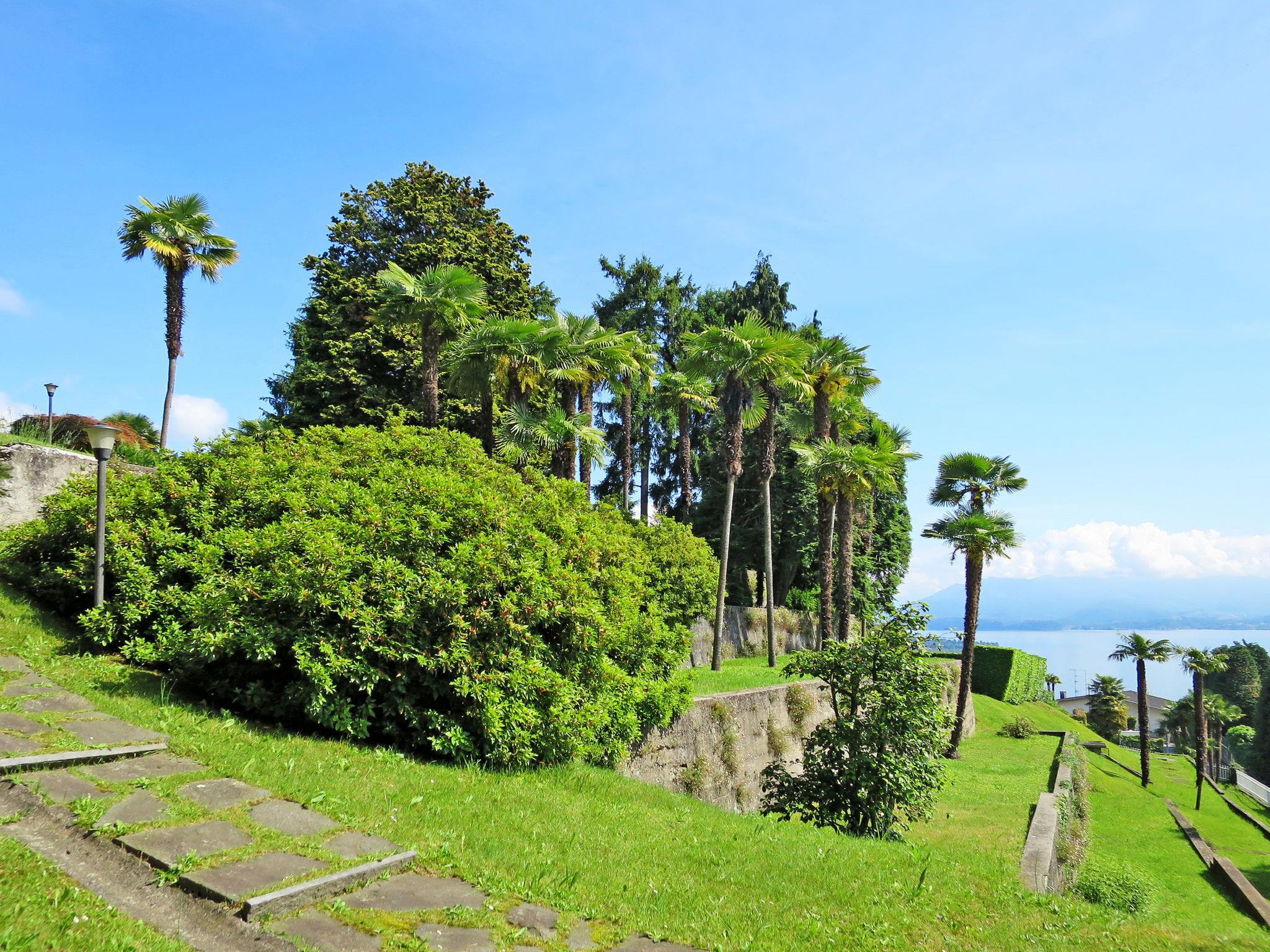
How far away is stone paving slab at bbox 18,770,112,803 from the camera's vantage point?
5.18 metres

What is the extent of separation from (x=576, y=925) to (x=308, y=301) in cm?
2956

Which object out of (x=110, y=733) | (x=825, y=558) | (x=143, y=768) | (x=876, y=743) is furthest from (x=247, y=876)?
(x=825, y=558)

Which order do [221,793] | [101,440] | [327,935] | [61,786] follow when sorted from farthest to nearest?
1. [101,440]
2. [221,793]
3. [61,786]
4. [327,935]

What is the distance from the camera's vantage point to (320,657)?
7.53 metres

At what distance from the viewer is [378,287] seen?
96.7ft

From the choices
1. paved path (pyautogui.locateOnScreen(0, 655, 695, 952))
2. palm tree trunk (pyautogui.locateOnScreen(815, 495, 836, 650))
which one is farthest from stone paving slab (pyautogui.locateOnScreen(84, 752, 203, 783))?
palm tree trunk (pyautogui.locateOnScreen(815, 495, 836, 650))

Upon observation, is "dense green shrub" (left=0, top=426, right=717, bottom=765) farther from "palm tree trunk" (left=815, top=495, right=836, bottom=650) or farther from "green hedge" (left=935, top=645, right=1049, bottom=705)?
"green hedge" (left=935, top=645, right=1049, bottom=705)

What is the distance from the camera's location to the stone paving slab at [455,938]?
14.3 ft

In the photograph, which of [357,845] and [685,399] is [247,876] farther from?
→ [685,399]

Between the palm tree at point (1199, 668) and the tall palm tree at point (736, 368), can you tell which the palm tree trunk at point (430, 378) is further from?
the palm tree at point (1199, 668)

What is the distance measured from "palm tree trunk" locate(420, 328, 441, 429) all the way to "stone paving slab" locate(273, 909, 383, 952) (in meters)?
15.6

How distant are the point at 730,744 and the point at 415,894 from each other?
38.9ft

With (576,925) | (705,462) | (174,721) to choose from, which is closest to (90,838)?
(174,721)

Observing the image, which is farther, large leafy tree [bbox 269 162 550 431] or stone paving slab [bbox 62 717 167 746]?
large leafy tree [bbox 269 162 550 431]
